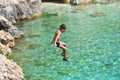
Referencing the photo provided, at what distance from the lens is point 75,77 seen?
102 feet

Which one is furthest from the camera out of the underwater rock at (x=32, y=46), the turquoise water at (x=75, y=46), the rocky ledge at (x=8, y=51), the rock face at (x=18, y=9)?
the rock face at (x=18, y=9)

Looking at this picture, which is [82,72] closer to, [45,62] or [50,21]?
[45,62]

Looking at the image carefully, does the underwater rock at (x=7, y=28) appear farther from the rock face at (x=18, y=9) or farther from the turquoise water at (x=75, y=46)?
the rock face at (x=18, y=9)

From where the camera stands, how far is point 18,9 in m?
58.6

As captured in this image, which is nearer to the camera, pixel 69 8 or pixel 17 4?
pixel 17 4

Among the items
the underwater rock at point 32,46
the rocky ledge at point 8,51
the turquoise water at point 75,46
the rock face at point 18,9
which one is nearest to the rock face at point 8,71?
the rocky ledge at point 8,51

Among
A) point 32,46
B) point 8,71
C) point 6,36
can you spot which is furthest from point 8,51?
point 8,71

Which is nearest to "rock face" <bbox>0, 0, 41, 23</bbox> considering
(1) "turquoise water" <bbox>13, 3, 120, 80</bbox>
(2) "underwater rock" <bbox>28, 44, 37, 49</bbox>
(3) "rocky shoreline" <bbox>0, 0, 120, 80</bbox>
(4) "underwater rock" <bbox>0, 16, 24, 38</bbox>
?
(3) "rocky shoreline" <bbox>0, 0, 120, 80</bbox>

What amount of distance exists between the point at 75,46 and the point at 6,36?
857cm

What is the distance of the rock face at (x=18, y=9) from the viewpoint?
5504 cm

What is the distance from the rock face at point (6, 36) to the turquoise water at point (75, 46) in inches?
39.3

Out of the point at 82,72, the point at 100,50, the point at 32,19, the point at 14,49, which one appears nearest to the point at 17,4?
the point at 32,19

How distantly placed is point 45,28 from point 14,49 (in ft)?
41.6

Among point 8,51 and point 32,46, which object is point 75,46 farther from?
point 8,51
